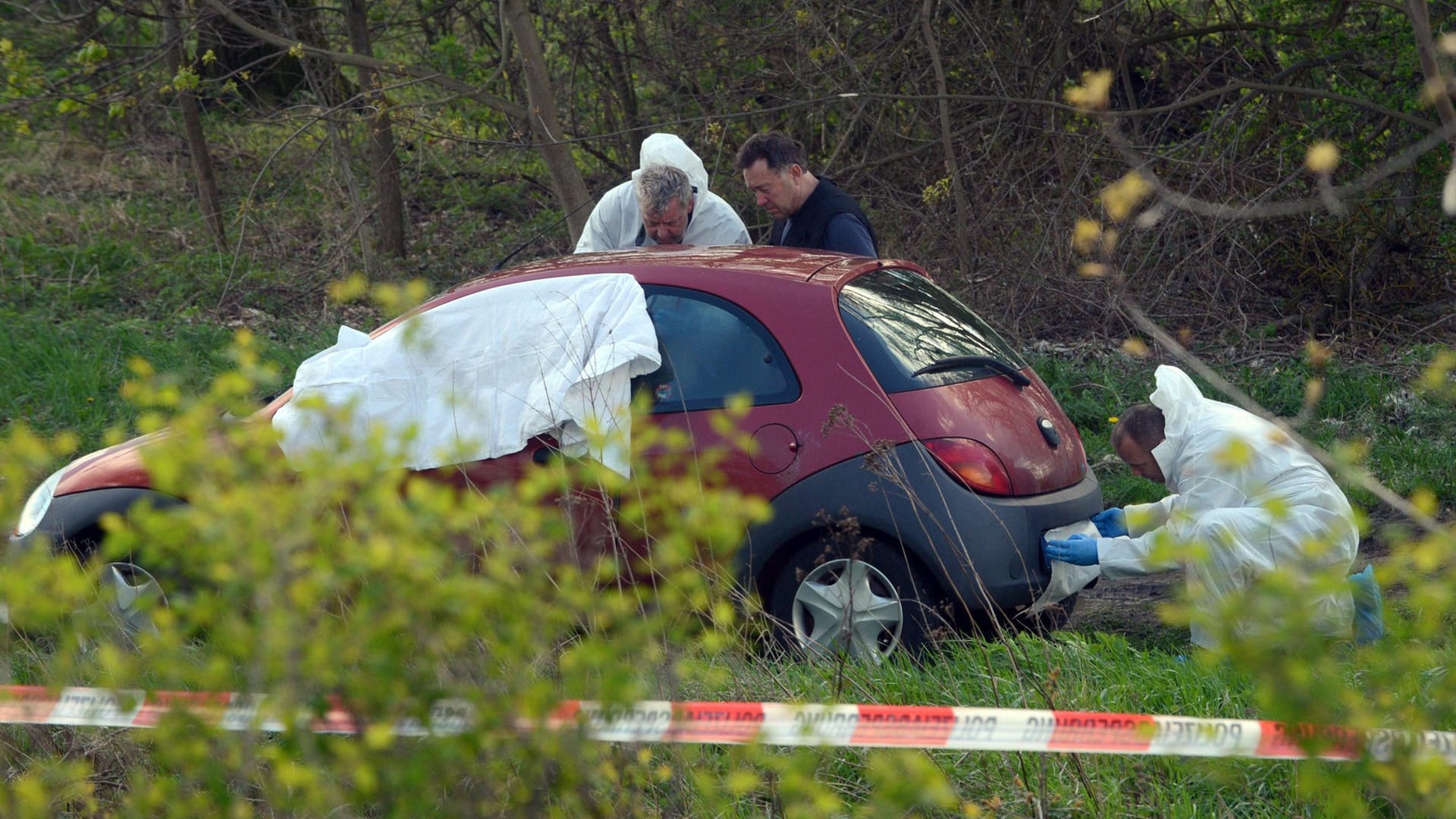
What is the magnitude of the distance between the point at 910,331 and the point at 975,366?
0.27m

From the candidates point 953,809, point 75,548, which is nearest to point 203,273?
point 75,548

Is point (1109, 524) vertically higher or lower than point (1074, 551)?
lower

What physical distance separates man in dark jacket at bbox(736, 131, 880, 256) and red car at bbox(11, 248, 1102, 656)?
1246 mm

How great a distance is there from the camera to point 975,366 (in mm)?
4645

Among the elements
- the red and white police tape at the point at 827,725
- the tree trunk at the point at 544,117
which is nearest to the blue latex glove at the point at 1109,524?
the red and white police tape at the point at 827,725

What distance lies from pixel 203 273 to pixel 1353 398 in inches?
376

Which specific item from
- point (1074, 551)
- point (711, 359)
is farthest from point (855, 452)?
point (1074, 551)

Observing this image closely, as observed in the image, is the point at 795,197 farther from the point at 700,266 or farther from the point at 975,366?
the point at 975,366

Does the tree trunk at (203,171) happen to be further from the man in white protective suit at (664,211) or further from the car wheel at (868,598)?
the car wheel at (868,598)

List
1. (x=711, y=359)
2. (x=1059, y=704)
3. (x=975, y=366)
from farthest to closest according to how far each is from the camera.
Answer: (x=975, y=366)
(x=711, y=359)
(x=1059, y=704)

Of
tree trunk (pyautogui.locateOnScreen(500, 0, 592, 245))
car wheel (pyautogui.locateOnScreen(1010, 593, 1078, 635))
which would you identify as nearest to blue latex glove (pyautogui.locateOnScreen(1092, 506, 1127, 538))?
car wheel (pyautogui.locateOnScreen(1010, 593, 1078, 635))

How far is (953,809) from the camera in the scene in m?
3.14

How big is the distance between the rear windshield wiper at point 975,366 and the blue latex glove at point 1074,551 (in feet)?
2.08

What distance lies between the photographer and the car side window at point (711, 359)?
14.5ft
